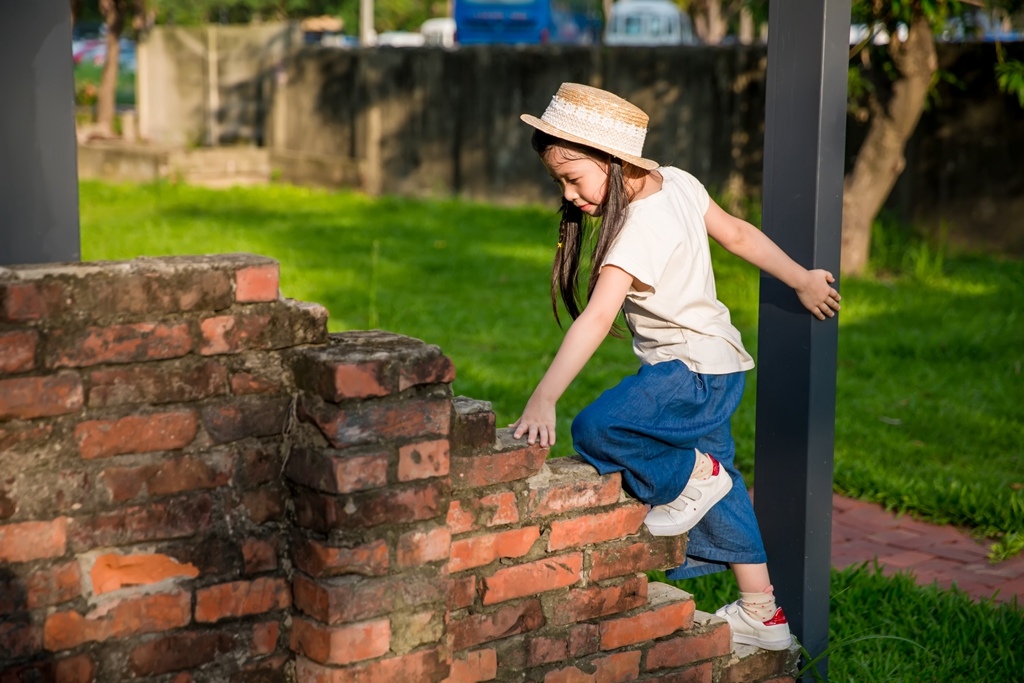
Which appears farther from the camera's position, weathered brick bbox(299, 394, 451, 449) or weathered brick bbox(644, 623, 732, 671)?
weathered brick bbox(644, 623, 732, 671)

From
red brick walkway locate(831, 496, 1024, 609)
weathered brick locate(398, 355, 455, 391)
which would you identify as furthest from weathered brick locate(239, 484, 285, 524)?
red brick walkway locate(831, 496, 1024, 609)

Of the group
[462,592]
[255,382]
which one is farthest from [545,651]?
[255,382]

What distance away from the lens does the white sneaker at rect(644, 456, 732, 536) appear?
290cm

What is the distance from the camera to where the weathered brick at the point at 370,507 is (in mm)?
2281

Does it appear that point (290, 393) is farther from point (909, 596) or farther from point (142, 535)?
point (909, 596)

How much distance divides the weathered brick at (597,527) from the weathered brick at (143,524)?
2.62 ft

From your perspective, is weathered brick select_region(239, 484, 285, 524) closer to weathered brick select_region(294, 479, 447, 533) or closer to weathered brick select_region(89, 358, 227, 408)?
weathered brick select_region(294, 479, 447, 533)

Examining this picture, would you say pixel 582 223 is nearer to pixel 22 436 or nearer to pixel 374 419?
pixel 374 419

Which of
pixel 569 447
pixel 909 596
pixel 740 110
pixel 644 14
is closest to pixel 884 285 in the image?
pixel 740 110

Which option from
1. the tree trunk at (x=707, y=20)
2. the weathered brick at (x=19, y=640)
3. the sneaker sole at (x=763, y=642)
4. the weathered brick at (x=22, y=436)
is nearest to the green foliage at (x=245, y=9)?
the tree trunk at (x=707, y=20)

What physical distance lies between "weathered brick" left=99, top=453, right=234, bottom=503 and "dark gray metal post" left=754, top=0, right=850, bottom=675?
1408 millimetres

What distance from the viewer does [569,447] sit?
16.5 ft

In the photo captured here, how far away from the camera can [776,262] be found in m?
2.95

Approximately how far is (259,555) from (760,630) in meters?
1.32
